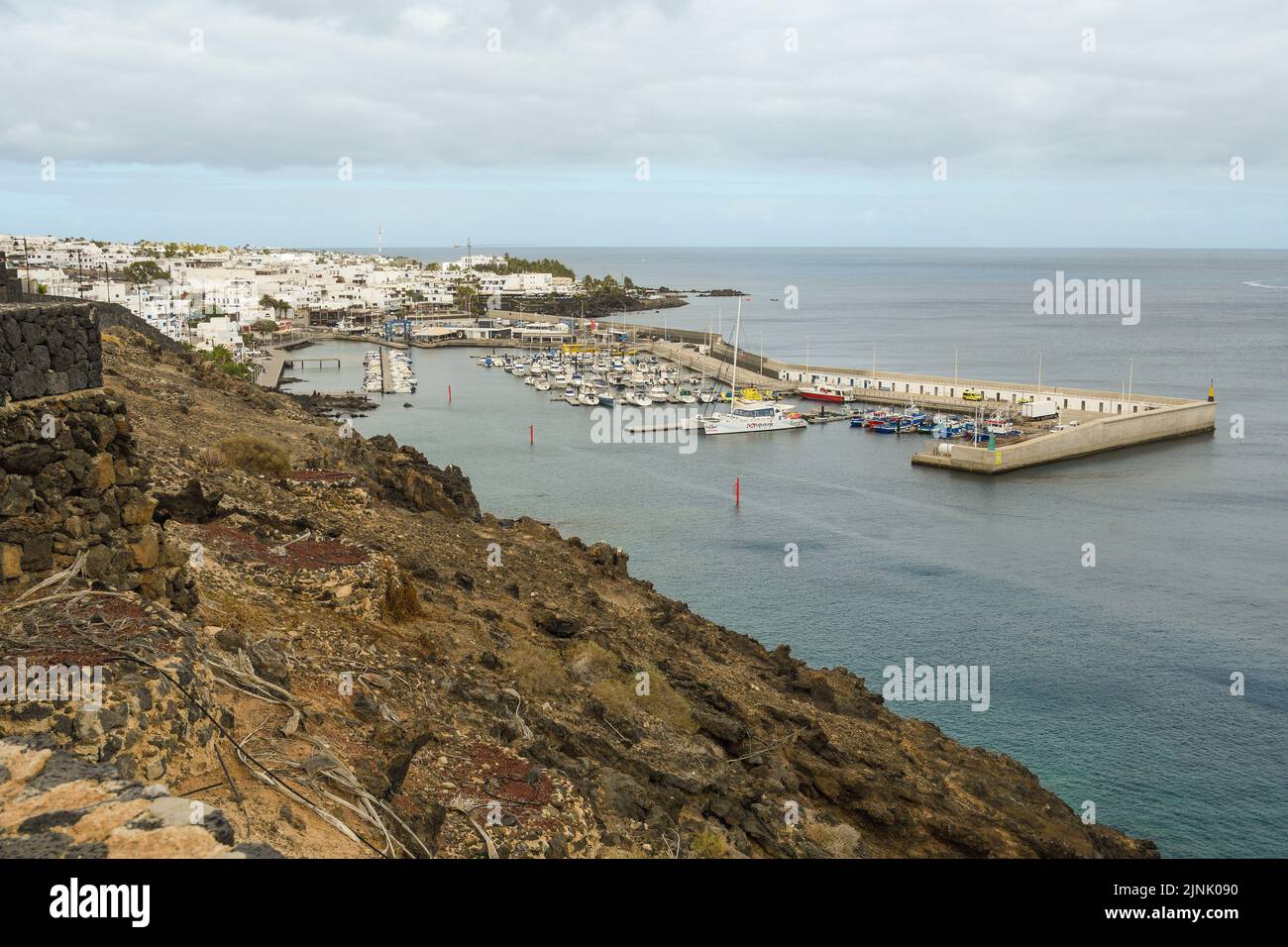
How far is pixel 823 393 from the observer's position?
207 ft

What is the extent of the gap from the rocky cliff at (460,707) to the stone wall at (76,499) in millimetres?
461

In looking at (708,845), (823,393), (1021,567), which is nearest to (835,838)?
(708,845)

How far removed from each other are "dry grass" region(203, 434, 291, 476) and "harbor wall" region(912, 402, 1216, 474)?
30607 millimetres

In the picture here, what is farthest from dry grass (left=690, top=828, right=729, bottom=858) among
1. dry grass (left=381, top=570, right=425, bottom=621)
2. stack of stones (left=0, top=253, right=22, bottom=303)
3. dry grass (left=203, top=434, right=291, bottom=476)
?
dry grass (left=203, top=434, right=291, bottom=476)

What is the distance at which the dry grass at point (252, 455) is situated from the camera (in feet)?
56.8

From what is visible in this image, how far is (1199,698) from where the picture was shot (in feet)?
67.8

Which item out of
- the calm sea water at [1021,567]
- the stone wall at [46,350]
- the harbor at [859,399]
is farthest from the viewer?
the harbor at [859,399]

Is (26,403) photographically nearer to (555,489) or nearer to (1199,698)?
(1199,698)

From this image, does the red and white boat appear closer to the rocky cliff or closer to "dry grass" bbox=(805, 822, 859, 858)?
the rocky cliff

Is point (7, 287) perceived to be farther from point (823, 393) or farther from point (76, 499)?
point (823, 393)

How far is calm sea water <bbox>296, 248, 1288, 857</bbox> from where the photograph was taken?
60.4ft

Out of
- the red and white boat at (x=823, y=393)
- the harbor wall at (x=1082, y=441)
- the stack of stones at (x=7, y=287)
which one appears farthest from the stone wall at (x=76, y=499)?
the red and white boat at (x=823, y=393)

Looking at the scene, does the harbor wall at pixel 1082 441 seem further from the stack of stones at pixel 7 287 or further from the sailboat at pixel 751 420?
the stack of stones at pixel 7 287

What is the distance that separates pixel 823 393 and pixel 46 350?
57202mm
